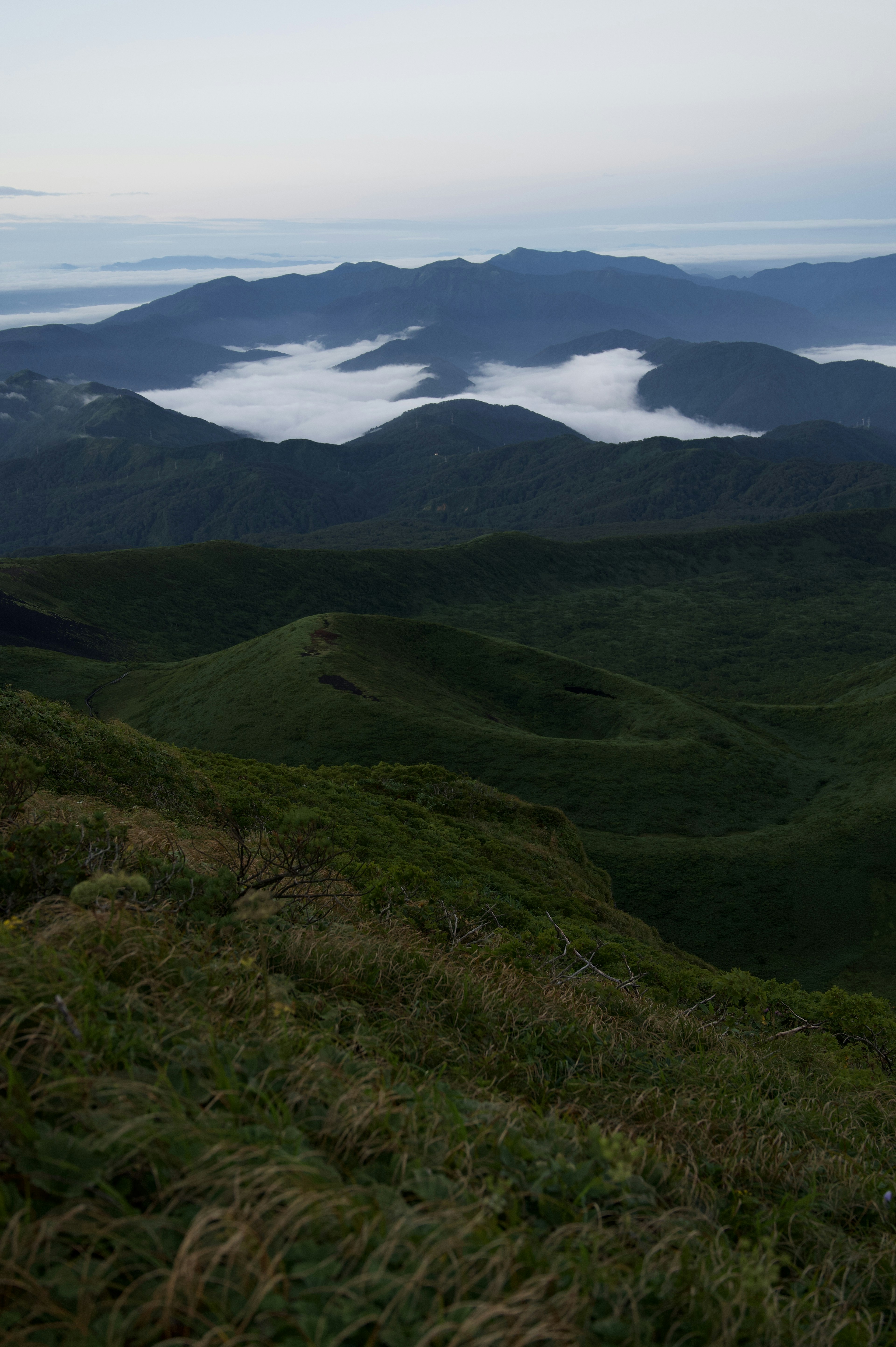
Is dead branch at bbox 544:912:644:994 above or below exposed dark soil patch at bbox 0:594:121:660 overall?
above

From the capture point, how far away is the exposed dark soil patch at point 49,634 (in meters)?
116

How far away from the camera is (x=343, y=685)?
7775 centimetres

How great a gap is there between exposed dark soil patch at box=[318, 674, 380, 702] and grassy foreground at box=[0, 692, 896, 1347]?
2492 inches

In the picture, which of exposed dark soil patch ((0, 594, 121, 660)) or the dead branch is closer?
the dead branch

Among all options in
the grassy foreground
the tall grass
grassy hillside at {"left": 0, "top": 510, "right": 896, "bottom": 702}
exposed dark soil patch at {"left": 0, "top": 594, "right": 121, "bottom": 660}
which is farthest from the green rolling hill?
the tall grass

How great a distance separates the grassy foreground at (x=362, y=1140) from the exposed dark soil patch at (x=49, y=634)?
115633mm

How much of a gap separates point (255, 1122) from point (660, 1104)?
A: 15.4ft

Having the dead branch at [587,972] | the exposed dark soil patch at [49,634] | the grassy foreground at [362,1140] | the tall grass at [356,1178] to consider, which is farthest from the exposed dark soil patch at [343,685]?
the tall grass at [356,1178]

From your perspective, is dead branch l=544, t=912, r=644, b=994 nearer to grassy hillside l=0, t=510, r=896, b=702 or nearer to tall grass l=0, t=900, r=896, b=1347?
tall grass l=0, t=900, r=896, b=1347

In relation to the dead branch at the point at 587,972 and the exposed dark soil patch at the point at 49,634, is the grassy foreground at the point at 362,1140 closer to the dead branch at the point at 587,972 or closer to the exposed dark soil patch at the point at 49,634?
the dead branch at the point at 587,972

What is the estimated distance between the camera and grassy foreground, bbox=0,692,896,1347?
3451 mm

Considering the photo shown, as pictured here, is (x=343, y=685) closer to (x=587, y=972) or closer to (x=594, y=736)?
(x=594, y=736)

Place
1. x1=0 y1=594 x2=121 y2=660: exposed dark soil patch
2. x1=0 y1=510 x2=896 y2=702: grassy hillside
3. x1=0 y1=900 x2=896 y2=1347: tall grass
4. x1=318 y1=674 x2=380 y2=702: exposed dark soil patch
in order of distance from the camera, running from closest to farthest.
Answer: x1=0 y1=900 x2=896 y2=1347: tall grass
x1=318 y1=674 x2=380 y2=702: exposed dark soil patch
x1=0 y1=594 x2=121 y2=660: exposed dark soil patch
x1=0 y1=510 x2=896 y2=702: grassy hillside

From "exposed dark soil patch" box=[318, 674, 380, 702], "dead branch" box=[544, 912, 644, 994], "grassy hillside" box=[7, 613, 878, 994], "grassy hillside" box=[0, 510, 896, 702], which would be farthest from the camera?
"grassy hillside" box=[0, 510, 896, 702]
